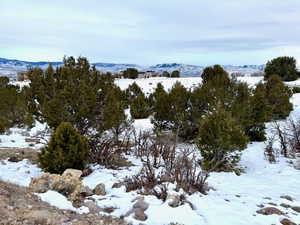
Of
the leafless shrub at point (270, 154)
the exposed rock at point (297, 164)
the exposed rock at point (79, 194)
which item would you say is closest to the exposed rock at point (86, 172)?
the exposed rock at point (79, 194)

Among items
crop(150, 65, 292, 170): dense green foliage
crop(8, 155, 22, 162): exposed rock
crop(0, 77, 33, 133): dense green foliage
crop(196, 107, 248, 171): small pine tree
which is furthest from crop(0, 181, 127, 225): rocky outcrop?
crop(0, 77, 33, 133): dense green foliage

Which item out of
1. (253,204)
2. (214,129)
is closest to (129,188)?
(253,204)

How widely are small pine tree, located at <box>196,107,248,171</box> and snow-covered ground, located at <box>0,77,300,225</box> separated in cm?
57

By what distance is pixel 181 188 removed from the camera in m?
5.54

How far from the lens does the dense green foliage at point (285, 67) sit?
24516 millimetres

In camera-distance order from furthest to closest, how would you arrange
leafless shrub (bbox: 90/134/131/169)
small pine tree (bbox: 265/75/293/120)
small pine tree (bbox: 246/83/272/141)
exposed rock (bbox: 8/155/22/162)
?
1. small pine tree (bbox: 265/75/293/120)
2. small pine tree (bbox: 246/83/272/141)
3. exposed rock (bbox: 8/155/22/162)
4. leafless shrub (bbox: 90/134/131/169)

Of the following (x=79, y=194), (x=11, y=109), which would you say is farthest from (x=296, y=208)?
(x=11, y=109)

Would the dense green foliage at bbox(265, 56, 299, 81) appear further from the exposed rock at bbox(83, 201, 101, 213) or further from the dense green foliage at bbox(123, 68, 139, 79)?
the exposed rock at bbox(83, 201, 101, 213)

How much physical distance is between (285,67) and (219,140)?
1842 centimetres

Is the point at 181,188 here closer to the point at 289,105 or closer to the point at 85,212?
the point at 85,212

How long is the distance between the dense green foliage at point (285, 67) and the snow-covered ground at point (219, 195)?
16.0 m

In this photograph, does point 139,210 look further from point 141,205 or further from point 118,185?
point 118,185

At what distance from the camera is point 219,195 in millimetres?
6000

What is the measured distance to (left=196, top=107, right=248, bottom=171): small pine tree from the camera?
8898 mm
